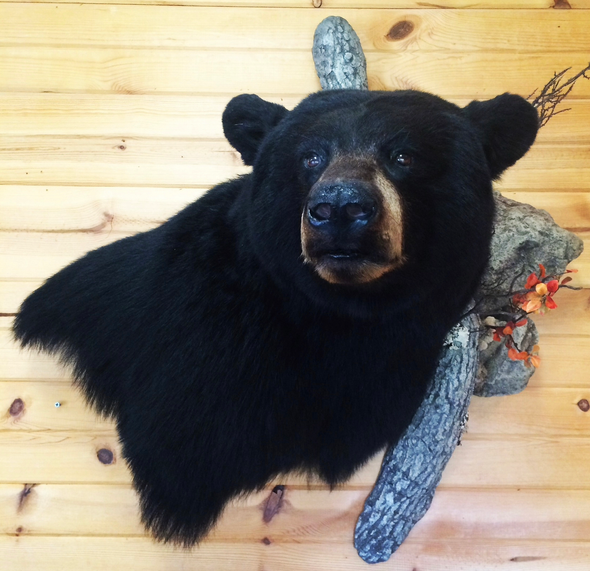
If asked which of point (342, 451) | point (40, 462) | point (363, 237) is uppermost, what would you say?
point (363, 237)

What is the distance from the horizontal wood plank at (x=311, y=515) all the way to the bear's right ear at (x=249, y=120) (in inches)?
41.0

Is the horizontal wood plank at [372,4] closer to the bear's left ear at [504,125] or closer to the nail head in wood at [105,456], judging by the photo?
the bear's left ear at [504,125]

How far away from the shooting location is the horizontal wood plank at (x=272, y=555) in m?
1.62

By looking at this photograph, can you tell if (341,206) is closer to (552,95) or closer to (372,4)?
(552,95)

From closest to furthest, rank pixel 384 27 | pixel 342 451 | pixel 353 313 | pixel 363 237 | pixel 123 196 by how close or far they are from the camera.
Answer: pixel 363 237
pixel 353 313
pixel 342 451
pixel 123 196
pixel 384 27

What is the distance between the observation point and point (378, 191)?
0.97 metres

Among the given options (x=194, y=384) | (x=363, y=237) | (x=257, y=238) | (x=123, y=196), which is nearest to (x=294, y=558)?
(x=194, y=384)

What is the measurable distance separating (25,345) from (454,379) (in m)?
1.26

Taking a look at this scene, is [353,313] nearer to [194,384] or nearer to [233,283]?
[233,283]

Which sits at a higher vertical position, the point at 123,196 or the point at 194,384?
the point at 123,196

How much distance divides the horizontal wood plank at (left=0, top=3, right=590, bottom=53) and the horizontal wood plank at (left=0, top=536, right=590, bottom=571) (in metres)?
1.69

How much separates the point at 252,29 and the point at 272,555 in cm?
179

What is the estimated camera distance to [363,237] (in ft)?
3.14

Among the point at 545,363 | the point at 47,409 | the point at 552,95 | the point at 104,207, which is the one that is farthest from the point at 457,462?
the point at 104,207
